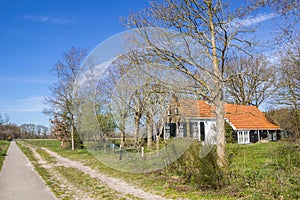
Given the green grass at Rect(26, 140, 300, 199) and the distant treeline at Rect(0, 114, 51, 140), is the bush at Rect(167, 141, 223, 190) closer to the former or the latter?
the green grass at Rect(26, 140, 300, 199)

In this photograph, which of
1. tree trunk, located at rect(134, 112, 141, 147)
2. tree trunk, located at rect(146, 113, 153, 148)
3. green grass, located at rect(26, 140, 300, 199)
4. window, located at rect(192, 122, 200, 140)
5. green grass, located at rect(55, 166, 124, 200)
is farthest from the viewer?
window, located at rect(192, 122, 200, 140)

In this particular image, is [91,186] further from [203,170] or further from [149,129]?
[203,170]

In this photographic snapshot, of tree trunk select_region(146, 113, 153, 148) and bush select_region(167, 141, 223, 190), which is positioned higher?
tree trunk select_region(146, 113, 153, 148)

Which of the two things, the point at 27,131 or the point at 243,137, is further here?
the point at 27,131

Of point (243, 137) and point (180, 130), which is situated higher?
point (180, 130)

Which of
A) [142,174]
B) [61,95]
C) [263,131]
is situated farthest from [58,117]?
[263,131]

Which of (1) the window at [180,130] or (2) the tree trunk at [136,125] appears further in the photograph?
(1) the window at [180,130]

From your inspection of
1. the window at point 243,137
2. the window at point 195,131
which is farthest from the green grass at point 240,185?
the window at point 243,137

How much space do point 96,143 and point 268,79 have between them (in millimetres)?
6211

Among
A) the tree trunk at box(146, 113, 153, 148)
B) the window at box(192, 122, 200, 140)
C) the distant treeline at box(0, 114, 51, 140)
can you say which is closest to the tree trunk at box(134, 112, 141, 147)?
the tree trunk at box(146, 113, 153, 148)

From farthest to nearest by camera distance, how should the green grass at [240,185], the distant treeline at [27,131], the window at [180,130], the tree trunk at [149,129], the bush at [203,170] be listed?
the distant treeline at [27,131]
the window at [180,130]
the bush at [203,170]
the tree trunk at [149,129]
the green grass at [240,185]

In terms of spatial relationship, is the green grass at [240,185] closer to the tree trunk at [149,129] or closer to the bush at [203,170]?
the bush at [203,170]

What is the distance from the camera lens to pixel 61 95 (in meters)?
23.2

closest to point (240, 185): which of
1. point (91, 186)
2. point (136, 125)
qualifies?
point (136, 125)
